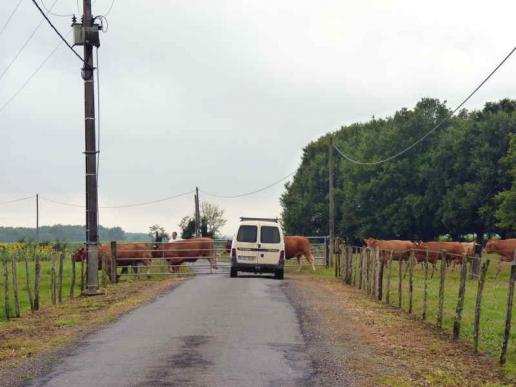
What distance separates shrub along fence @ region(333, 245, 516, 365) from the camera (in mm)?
12898

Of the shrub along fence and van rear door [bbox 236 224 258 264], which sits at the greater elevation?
van rear door [bbox 236 224 258 264]

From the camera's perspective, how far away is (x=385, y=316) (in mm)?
17078

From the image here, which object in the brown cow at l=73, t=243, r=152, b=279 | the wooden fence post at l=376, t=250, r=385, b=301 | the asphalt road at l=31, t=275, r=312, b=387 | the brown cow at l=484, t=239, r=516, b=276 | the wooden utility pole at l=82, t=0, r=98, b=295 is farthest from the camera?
the brown cow at l=484, t=239, r=516, b=276

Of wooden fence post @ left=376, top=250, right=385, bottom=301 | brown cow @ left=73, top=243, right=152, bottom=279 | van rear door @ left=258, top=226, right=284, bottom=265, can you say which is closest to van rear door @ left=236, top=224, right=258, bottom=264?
van rear door @ left=258, top=226, right=284, bottom=265

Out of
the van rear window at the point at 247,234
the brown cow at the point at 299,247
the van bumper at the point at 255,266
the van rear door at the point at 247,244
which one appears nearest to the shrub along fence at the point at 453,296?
the van bumper at the point at 255,266

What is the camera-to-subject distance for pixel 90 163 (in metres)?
23.6

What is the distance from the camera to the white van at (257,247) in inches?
1159

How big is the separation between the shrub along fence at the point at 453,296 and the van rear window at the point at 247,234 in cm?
371

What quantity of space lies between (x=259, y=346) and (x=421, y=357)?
246cm

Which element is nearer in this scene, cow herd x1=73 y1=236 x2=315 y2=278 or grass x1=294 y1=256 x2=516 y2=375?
grass x1=294 y1=256 x2=516 y2=375

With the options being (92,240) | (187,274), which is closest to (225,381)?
(92,240)

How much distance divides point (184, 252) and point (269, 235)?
707cm

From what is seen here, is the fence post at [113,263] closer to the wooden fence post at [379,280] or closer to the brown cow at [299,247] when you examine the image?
the brown cow at [299,247]

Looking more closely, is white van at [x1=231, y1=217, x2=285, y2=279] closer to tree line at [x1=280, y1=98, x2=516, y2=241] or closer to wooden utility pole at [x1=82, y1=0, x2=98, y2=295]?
wooden utility pole at [x1=82, y1=0, x2=98, y2=295]
